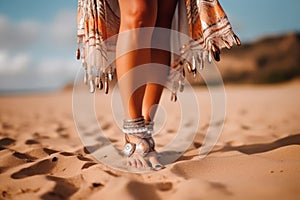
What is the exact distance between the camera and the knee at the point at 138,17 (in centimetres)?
146

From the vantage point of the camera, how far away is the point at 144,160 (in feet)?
4.67

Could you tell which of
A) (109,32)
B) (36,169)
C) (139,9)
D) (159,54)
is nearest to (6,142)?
(36,169)

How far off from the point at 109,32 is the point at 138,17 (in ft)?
0.73

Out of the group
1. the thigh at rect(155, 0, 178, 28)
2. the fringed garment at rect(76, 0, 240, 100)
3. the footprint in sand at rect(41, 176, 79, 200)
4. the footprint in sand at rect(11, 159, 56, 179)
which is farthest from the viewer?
the thigh at rect(155, 0, 178, 28)

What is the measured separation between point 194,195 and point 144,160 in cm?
49

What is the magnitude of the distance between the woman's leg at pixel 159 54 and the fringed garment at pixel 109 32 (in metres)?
0.11

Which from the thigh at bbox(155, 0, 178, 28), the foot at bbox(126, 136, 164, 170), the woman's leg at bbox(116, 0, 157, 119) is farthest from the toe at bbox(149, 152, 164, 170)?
the thigh at bbox(155, 0, 178, 28)

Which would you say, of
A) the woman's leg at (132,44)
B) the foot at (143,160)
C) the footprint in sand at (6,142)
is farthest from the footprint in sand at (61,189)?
the footprint in sand at (6,142)

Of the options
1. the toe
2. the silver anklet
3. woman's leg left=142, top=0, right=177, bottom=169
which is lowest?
the toe

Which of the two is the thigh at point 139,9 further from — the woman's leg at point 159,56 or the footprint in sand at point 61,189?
the footprint in sand at point 61,189

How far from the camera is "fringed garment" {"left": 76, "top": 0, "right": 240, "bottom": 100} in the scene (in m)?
1.57

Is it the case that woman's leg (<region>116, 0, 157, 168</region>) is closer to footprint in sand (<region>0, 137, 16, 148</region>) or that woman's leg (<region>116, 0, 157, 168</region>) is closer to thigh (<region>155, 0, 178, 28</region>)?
thigh (<region>155, 0, 178, 28</region>)

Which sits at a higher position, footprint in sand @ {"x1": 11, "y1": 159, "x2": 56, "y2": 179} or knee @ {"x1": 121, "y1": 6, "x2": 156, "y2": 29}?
knee @ {"x1": 121, "y1": 6, "x2": 156, "y2": 29}

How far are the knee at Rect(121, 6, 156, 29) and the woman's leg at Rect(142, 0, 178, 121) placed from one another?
20 centimetres
